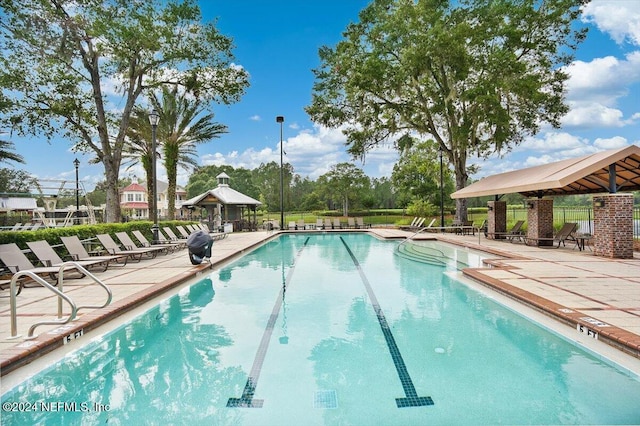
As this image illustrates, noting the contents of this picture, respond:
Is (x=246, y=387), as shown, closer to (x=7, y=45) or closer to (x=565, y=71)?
(x=7, y=45)

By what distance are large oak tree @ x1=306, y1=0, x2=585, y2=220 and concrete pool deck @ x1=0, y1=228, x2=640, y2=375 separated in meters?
10.4

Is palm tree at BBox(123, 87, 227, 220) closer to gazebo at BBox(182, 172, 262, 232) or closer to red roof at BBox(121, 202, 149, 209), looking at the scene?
gazebo at BBox(182, 172, 262, 232)

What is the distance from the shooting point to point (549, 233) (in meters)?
14.1

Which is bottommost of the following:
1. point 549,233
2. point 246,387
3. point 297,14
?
point 246,387

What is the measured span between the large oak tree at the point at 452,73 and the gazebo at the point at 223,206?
835cm

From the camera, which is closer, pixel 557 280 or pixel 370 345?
pixel 370 345

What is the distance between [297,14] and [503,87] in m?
12.5

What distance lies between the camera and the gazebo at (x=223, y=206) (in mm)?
25516

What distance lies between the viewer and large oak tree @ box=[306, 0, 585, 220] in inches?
708

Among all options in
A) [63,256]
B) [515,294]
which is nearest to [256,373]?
[515,294]

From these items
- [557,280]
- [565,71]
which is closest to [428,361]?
[557,280]

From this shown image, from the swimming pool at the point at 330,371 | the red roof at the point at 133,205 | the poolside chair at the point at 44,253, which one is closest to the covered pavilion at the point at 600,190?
the swimming pool at the point at 330,371

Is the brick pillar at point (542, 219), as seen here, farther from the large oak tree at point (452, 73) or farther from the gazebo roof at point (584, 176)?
the large oak tree at point (452, 73)

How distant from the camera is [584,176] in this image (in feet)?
34.1
